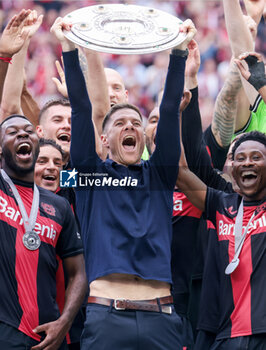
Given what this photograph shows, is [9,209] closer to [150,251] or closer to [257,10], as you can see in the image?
[150,251]

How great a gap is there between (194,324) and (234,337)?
93cm

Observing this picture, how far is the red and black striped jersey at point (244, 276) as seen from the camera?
4301mm

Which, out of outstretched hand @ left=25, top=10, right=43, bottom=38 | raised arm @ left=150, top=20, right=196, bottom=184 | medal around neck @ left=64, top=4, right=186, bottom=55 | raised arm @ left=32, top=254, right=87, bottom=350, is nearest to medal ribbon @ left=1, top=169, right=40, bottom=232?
raised arm @ left=32, top=254, right=87, bottom=350

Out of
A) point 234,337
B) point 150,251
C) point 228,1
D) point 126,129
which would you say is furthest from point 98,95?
point 234,337

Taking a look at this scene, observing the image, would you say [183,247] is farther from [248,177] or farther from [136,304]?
[136,304]

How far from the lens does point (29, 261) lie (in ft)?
14.1

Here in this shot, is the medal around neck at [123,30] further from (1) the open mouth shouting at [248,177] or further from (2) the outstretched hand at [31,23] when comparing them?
(1) the open mouth shouting at [248,177]

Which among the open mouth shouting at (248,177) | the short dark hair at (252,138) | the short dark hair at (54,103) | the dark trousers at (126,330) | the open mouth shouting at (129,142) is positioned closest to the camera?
the dark trousers at (126,330)

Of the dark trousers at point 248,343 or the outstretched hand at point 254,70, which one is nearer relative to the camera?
the dark trousers at point 248,343

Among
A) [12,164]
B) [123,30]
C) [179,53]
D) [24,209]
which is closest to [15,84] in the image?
[12,164]

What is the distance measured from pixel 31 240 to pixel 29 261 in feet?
0.40

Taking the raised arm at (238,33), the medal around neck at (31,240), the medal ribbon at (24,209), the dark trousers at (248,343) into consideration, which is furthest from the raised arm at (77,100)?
the raised arm at (238,33)

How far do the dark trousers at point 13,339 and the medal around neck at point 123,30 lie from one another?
1645 mm

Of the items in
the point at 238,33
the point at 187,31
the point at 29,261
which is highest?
the point at 187,31
